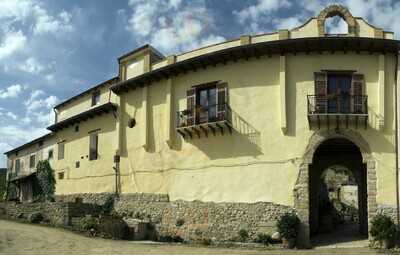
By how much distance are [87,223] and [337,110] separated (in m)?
13.7

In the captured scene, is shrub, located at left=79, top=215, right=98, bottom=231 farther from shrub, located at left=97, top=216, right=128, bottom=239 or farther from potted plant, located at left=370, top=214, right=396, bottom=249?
potted plant, located at left=370, top=214, right=396, bottom=249

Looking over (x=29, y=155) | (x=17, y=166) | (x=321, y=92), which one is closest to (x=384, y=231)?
(x=321, y=92)

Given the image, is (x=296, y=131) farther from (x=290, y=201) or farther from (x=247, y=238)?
(x=247, y=238)

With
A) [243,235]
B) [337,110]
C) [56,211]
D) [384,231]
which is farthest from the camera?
[56,211]

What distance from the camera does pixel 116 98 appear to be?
31406mm

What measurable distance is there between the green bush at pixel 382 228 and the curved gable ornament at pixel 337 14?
8.52 metres

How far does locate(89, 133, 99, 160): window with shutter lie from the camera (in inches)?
1276

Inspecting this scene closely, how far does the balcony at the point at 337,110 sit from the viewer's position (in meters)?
22.2

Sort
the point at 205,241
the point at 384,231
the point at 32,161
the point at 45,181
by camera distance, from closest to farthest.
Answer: the point at 384,231 < the point at 205,241 < the point at 45,181 < the point at 32,161

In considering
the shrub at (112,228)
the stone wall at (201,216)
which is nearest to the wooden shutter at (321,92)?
the stone wall at (201,216)

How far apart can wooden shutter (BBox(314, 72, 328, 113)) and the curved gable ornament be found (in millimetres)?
2015

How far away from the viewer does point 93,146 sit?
32906 mm

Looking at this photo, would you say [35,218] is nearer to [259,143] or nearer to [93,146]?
[93,146]

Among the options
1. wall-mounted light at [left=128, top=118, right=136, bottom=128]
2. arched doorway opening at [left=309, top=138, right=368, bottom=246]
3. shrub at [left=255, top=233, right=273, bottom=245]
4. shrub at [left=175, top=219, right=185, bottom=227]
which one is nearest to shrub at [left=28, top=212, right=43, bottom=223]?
wall-mounted light at [left=128, top=118, right=136, bottom=128]
